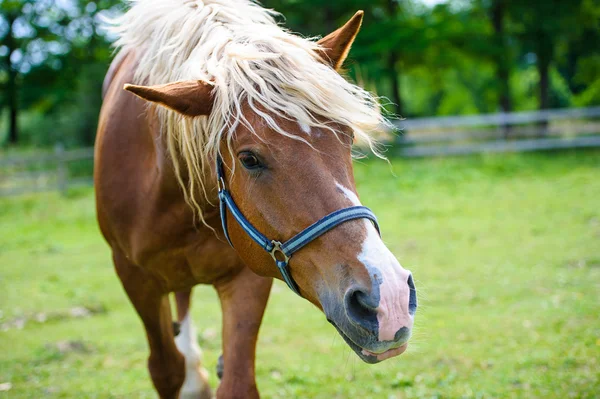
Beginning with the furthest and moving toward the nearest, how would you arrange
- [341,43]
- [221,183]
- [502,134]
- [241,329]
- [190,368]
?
[502,134] → [190,368] → [241,329] → [341,43] → [221,183]

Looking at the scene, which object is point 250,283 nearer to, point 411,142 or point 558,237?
point 558,237

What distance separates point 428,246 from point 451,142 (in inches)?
386

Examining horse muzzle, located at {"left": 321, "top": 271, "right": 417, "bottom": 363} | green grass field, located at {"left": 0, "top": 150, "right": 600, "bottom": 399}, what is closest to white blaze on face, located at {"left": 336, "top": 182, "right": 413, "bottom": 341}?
horse muzzle, located at {"left": 321, "top": 271, "right": 417, "bottom": 363}

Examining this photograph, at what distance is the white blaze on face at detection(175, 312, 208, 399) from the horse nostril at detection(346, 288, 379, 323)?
2.24 metres

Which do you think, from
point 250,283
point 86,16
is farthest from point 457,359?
point 86,16

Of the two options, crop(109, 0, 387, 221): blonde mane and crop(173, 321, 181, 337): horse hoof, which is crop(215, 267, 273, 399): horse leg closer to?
crop(109, 0, 387, 221): blonde mane

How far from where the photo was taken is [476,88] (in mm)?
33594

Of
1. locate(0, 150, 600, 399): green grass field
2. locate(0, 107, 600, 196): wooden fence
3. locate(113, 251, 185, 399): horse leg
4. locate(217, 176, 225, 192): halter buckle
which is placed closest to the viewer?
locate(217, 176, 225, 192): halter buckle

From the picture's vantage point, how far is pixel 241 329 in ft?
9.20

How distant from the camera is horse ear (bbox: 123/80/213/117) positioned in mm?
2146

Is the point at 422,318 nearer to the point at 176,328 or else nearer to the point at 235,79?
the point at 176,328

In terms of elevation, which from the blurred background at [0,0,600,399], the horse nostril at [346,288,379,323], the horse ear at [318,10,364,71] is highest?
the horse ear at [318,10,364,71]

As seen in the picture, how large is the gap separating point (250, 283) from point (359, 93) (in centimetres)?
114

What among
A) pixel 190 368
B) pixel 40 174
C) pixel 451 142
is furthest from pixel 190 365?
pixel 451 142
